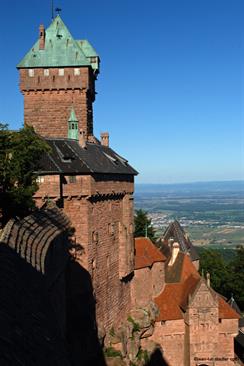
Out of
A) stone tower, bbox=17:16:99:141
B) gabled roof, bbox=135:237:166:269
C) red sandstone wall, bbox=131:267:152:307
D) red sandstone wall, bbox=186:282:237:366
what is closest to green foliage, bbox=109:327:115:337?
red sandstone wall, bbox=131:267:152:307

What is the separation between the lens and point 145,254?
37.4m

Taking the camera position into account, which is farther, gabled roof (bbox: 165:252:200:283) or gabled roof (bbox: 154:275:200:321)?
gabled roof (bbox: 165:252:200:283)

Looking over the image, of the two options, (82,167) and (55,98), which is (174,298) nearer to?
(82,167)

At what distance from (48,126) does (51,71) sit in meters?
3.87

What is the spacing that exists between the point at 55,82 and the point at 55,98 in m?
1.10

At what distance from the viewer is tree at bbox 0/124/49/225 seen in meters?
20.8

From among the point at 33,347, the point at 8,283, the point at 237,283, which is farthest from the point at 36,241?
the point at 237,283

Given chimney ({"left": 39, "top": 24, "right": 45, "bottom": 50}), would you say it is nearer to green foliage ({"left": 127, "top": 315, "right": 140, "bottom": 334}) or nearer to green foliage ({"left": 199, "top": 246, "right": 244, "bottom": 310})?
green foliage ({"left": 127, "top": 315, "right": 140, "bottom": 334})

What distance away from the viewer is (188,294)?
120ft

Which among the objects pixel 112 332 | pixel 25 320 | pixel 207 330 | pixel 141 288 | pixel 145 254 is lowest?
pixel 207 330

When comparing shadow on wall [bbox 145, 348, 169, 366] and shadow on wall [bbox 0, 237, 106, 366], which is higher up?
shadow on wall [bbox 0, 237, 106, 366]

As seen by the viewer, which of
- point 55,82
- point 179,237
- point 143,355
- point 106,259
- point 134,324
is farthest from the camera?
point 179,237

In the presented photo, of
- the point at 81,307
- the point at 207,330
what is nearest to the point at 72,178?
the point at 81,307

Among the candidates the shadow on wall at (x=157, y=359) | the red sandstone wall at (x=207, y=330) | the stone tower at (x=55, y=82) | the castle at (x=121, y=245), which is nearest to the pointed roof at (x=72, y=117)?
the castle at (x=121, y=245)
